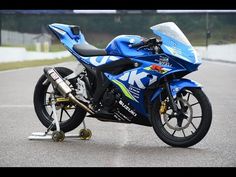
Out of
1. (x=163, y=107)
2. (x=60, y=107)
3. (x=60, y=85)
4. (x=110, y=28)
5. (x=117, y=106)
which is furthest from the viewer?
(x=110, y=28)

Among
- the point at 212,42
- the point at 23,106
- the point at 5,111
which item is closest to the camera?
the point at 5,111

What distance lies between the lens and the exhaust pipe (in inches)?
262

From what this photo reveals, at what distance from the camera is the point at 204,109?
240 inches

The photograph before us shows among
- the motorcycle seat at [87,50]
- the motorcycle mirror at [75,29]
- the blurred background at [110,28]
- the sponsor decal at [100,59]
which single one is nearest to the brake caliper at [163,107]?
the sponsor decal at [100,59]

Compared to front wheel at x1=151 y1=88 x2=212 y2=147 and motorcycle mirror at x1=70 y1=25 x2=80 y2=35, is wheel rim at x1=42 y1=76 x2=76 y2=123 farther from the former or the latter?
front wheel at x1=151 y1=88 x2=212 y2=147

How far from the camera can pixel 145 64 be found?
6234 millimetres

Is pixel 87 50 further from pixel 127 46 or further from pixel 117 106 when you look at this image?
pixel 117 106

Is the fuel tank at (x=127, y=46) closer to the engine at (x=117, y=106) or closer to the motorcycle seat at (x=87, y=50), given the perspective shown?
the motorcycle seat at (x=87, y=50)

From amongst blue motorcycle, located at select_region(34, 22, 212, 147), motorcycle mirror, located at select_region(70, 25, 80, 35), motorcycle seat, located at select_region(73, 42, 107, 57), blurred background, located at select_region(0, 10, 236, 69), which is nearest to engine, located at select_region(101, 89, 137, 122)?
blue motorcycle, located at select_region(34, 22, 212, 147)

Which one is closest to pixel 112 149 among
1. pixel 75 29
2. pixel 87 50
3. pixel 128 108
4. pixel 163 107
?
pixel 128 108

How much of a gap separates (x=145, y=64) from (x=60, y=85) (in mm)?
1121
